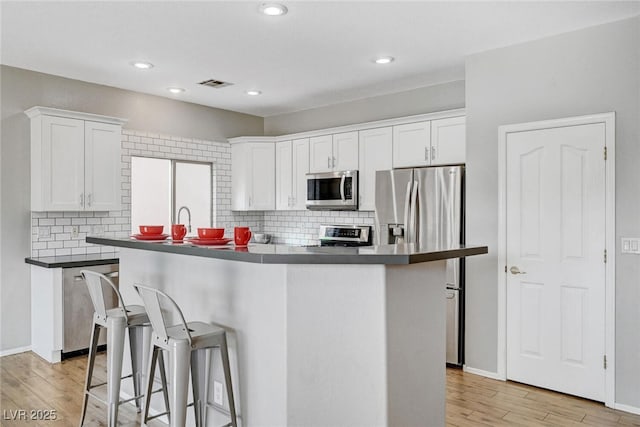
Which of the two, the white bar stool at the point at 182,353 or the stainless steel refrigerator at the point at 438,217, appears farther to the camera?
the stainless steel refrigerator at the point at 438,217

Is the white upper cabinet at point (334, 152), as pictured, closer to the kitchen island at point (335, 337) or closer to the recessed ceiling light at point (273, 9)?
the recessed ceiling light at point (273, 9)

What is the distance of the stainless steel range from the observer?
5.43 metres

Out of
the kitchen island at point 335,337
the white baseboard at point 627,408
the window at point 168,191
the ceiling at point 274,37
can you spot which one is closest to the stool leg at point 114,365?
the kitchen island at point 335,337

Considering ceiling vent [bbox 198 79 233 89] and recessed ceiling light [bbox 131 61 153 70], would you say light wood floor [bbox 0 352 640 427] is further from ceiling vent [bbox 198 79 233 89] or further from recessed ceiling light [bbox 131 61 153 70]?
ceiling vent [bbox 198 79 233 89]

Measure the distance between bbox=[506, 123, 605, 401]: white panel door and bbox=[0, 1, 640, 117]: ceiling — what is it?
0.86 meters

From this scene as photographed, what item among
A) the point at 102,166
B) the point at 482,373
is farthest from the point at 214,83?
the point at 482,373

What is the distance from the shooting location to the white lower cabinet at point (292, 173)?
5945 mm

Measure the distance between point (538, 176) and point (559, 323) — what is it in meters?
1.14

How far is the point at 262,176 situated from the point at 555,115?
3.65 meters

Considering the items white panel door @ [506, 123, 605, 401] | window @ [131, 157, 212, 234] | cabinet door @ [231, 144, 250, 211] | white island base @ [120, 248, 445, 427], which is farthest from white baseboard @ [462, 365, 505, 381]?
window @ [131, 157, 212, 234]

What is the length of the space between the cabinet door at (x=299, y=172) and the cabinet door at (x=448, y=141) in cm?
180

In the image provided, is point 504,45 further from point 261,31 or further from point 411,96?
point 261,31

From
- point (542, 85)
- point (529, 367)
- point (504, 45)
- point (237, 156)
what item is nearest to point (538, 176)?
point (542, 85)

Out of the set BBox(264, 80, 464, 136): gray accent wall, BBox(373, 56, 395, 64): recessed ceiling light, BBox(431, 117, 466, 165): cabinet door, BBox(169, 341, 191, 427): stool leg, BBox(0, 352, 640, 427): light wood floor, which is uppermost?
BBox(373, 56, 395, 64): recessed ceiling light
